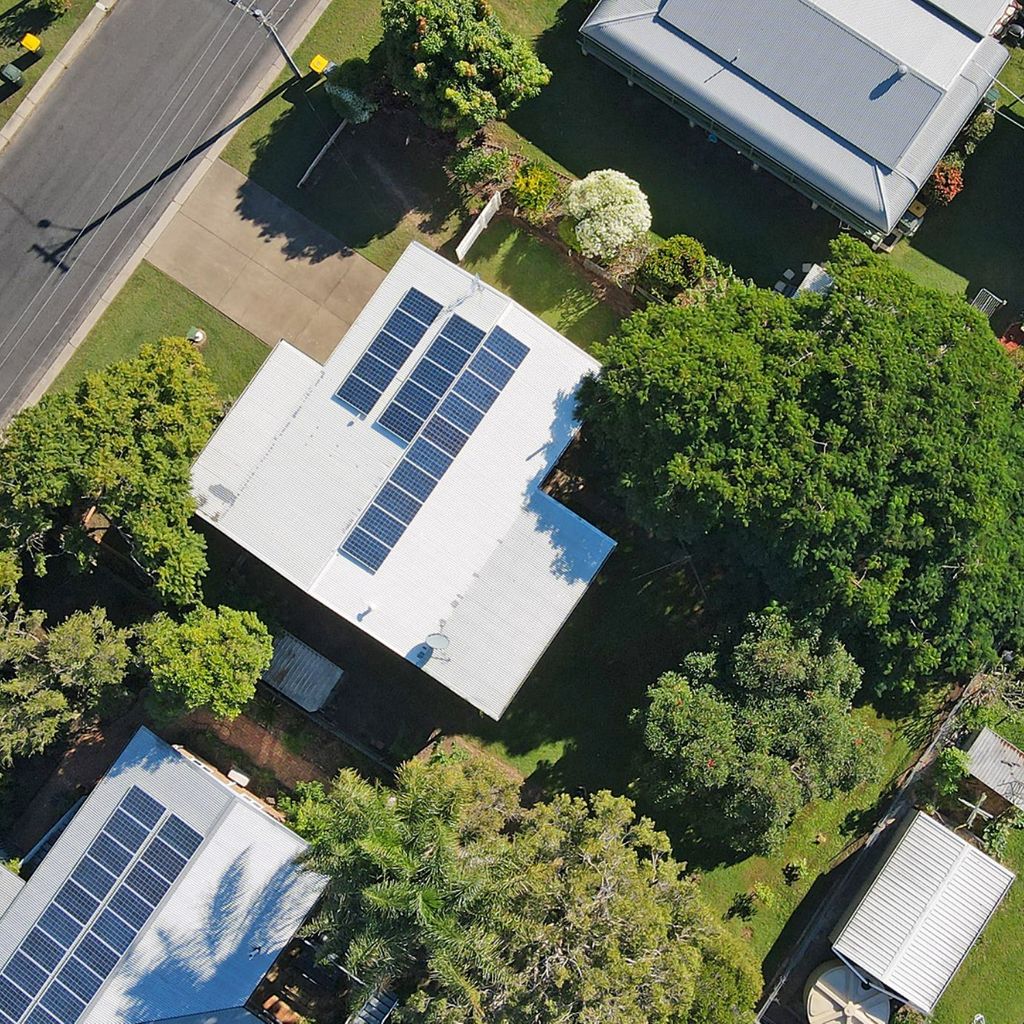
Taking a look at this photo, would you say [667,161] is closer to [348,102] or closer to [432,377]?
[348,102]


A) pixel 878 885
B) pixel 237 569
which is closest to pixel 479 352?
pixel 237 569

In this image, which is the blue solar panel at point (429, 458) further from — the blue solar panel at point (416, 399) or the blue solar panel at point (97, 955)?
the blue solar panel at point (97, 955)

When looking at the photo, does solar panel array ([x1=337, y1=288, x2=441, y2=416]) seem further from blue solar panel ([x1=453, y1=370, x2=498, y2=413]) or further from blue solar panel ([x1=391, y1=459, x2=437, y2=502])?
blue solar panel ([x1=391, y1=459, x2=437, y2=502])

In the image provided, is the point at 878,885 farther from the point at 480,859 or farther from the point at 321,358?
the point at 321,358

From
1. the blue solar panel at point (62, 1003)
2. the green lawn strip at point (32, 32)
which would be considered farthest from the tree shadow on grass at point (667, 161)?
the blue solar panel at point (62, 1003)

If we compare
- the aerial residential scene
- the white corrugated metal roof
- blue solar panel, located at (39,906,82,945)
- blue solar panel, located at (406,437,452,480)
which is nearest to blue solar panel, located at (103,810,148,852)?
the aerial residential scene
